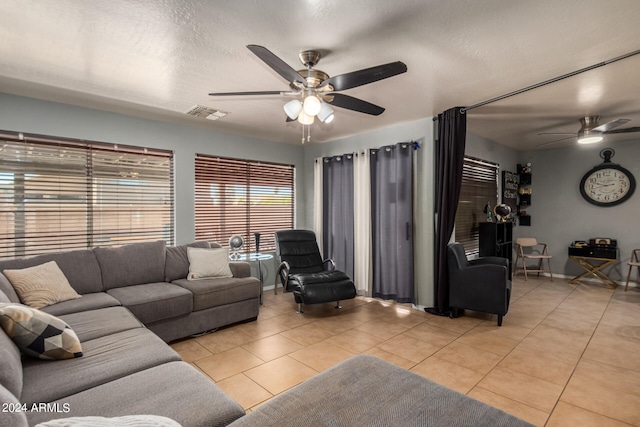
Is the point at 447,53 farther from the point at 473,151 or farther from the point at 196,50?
the point at 473,151

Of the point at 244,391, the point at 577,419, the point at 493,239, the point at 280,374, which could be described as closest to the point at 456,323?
the point at 577,419

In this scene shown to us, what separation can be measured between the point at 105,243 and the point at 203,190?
4.49 feet

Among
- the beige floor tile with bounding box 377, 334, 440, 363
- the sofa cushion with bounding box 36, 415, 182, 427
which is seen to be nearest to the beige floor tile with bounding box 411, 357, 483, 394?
the beige floor tile with bounding box 377, 334, 440, 363

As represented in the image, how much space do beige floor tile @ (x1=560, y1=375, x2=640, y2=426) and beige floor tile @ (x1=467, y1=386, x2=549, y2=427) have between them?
1.01 ft

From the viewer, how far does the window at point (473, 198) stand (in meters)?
4.95

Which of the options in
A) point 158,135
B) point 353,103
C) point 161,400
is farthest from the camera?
point 158,135

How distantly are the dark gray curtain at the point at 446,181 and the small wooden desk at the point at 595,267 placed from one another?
3.40 metres

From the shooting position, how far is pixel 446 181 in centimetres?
377

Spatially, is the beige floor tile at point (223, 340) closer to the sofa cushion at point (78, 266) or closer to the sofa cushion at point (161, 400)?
the sofa cushion at point (78, 266)

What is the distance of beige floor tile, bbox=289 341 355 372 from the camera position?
266cm

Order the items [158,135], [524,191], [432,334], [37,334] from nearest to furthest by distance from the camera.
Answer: [37,334], [432,334], [158,135], [524,191]

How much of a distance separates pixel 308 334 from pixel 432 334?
1.30m

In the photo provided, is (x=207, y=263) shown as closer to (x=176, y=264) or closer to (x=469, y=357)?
(x=176, y=264)

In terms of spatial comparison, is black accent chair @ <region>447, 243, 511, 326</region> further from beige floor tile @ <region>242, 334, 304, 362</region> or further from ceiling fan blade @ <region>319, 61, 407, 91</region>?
ceiling fan blade @ <region>319, 61, 407, 91</region>
